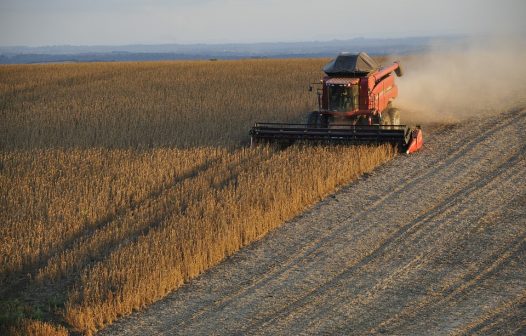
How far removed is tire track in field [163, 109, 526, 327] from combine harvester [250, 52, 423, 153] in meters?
1.08

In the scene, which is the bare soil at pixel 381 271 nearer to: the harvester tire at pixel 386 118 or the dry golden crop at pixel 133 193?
the dry golden crop at pixel 133 193

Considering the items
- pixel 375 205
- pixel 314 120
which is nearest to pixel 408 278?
pixel 375 205

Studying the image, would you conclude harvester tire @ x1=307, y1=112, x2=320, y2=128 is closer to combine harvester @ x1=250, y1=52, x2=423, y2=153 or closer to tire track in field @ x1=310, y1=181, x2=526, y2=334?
combine harvester @ x1=250, y1=52, x2=423, y2=153

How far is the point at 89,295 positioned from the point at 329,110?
9468 millimetres

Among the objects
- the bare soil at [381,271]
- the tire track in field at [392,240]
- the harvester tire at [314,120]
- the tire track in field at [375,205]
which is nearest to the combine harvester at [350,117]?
the harvester tire at [314,120]

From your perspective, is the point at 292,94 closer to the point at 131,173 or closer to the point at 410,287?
the point at 131,173

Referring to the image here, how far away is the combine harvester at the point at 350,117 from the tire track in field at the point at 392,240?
2.49 metres

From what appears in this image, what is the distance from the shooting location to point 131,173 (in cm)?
1409

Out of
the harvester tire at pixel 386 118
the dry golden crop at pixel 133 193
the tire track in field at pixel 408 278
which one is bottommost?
the tire track in field at pixel 408 278

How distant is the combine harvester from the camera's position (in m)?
15.5

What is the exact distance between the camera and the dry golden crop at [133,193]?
29.0 ft

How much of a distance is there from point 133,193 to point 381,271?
17.7 feet

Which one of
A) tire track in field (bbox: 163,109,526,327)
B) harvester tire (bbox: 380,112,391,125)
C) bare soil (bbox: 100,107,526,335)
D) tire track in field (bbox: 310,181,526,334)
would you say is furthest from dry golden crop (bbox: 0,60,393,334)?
tire track in field (bbox: 310,181,526,334)

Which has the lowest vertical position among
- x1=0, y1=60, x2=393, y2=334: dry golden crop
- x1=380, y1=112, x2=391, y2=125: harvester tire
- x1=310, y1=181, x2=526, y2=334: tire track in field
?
x1=310, y1=181, x2=526, y2=334: tire track in field
